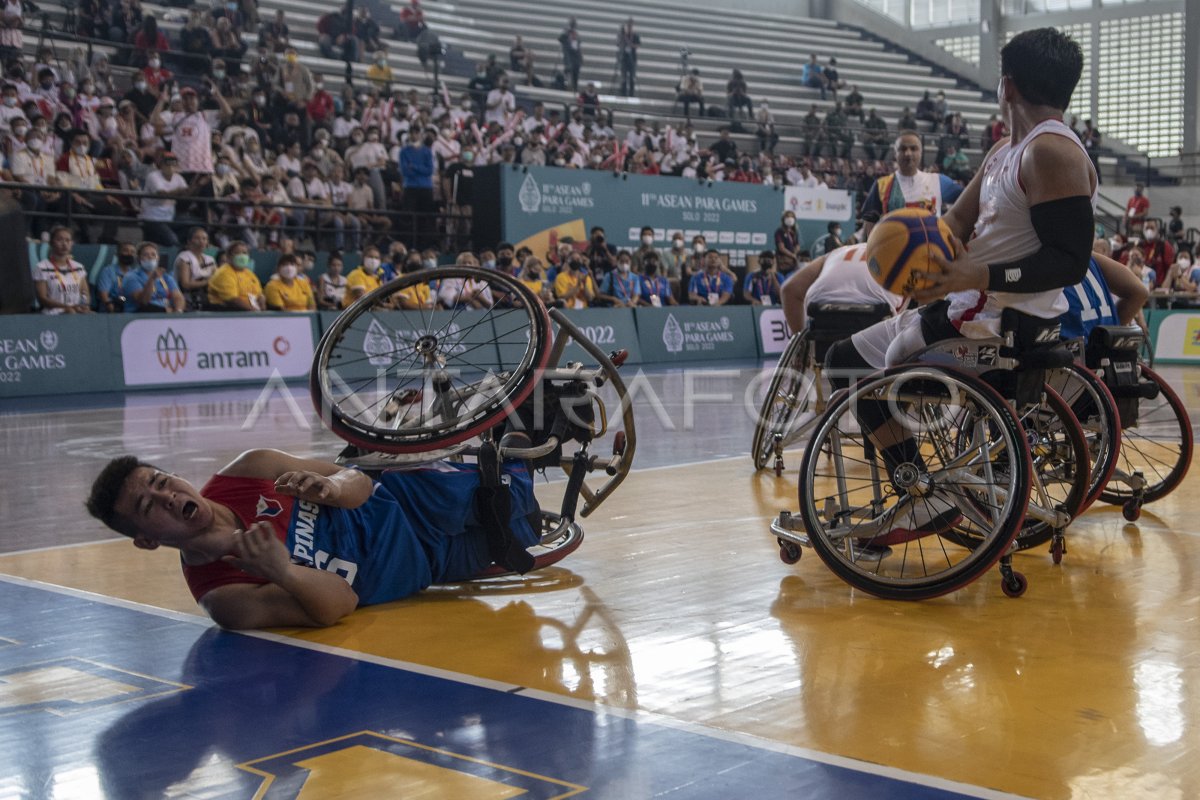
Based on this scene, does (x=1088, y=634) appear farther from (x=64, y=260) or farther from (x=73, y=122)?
(x=73, y=122)

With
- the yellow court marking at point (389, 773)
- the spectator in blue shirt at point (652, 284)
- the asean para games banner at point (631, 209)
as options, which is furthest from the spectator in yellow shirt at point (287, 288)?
the yellow court marking at point (389, 773)

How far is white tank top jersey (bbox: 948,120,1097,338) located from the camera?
4383 mm

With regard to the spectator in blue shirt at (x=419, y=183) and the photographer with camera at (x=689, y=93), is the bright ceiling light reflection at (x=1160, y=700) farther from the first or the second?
the photographer with camera at (x=689, y=93)

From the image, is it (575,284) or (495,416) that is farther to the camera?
(575,284)

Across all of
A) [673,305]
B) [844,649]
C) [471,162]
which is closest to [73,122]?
[471,162]

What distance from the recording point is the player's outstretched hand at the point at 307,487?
4.13 metres

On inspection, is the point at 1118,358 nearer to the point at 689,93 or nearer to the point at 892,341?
the point at 892,341

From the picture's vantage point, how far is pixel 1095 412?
581 centimetres

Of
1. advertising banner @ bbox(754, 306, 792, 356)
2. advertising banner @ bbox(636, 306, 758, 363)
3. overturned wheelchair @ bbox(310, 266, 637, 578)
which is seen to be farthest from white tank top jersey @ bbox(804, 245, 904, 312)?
advertising banner @ bbox(754, 306, 792, 356)

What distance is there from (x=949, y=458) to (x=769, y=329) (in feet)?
56.5

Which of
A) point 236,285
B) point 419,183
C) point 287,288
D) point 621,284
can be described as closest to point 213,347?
point 236,285

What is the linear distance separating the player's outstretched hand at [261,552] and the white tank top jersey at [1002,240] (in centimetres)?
241

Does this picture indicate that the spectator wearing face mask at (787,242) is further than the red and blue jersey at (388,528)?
Yes

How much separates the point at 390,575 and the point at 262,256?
43.4 ft
